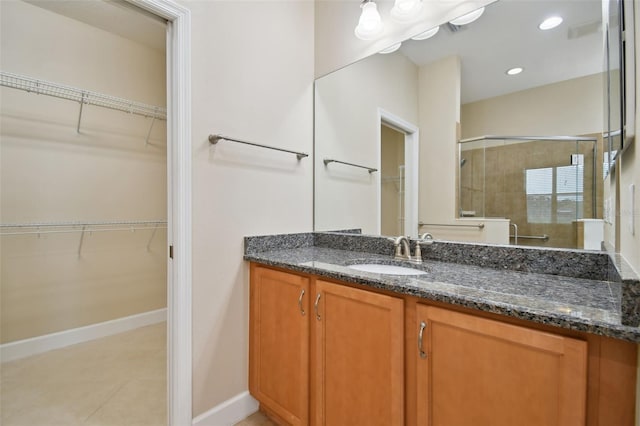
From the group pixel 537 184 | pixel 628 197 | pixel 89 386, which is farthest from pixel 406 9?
pixel 89 386

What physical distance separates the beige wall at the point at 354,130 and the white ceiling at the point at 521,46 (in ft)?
0.81

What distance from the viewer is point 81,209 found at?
247 cm

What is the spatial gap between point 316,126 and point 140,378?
2.07 meters

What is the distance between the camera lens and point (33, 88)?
7.21 feet

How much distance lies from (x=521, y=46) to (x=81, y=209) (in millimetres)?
3229

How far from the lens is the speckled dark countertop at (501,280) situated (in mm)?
688

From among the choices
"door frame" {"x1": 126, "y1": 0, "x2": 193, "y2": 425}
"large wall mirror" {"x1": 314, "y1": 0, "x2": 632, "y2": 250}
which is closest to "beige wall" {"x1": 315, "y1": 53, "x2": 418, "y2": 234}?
"large wall mirror" {"x1": 314, "y1": 0, "x2": 632, "y2": 250}

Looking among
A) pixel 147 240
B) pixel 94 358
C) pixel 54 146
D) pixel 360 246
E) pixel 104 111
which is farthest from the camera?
pixel 147 240

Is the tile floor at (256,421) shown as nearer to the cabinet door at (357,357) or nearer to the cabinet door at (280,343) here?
the cabinet door at (280,343)

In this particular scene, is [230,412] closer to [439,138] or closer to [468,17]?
[439,138]

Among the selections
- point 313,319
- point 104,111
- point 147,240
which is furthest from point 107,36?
point 313,319

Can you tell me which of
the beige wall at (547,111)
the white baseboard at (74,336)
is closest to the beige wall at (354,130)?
the beige wall at (547,111)

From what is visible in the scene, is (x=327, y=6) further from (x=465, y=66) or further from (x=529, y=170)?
(x=529, y=170)

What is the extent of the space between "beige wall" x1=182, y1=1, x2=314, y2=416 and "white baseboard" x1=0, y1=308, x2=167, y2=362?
1770 mm
